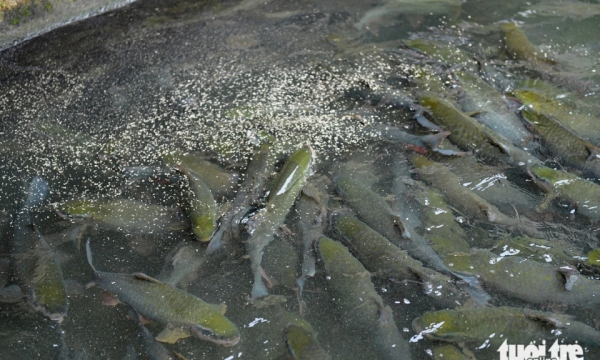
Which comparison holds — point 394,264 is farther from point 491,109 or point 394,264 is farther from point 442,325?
point 491,109

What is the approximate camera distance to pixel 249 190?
11.9 ft

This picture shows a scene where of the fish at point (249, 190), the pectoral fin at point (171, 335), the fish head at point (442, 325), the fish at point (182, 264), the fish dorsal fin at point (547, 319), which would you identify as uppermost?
the fish at point (249, 190)

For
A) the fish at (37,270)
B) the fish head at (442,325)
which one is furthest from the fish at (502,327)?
the fish at (37,270)

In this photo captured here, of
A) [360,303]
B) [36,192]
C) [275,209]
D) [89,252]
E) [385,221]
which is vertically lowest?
[360,303]

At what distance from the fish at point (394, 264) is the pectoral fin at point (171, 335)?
1009mm

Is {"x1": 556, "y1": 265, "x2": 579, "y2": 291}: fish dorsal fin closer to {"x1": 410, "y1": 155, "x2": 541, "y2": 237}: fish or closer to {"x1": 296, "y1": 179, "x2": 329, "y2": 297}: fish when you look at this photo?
{"x1": 410, "y1": 155, "x2": 541, "y2": 237}: fish

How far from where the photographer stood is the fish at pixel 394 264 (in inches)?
120

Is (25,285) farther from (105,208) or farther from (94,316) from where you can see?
(105,208)

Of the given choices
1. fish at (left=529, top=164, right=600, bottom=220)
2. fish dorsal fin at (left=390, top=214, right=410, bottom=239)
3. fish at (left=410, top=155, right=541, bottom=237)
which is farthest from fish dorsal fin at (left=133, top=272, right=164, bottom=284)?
fish at (left=529, top=164, right=600, bottom=220)

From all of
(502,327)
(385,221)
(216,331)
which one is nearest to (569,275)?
(502,327)

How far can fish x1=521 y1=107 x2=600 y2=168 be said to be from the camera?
3.78 metres

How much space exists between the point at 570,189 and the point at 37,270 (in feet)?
10.2

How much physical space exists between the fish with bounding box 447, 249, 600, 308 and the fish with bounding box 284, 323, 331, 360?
871mm

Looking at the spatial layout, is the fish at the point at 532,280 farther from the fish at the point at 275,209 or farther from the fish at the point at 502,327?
the fish at the point at 275,209
